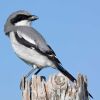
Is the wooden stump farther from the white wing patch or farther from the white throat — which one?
the white throat

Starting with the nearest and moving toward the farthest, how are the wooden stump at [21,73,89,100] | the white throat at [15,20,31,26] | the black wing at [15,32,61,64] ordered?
1. the wooden stump at [21,73,89,100]
2. the black wing at [15,32,61,64]
3. the white throat at [15,20,31,26]

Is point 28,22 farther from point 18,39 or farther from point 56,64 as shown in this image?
point 56,64

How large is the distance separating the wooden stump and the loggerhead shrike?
218 centimetres

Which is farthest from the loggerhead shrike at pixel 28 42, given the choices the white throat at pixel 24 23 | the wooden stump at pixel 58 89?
the wooden stump at pixel 58 89

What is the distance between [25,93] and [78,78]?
2.60 feet

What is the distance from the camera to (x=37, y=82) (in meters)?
6.48

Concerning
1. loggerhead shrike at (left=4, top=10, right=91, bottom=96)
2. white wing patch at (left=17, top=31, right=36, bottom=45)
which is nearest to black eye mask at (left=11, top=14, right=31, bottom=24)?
loggerhead shrike at (left=4, top=10, right=91, bottom=96)

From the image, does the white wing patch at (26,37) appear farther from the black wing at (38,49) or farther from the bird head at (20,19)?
the bird head at (20,19)

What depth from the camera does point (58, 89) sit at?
20.5 feet

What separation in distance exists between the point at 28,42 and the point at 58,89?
11.8 feet

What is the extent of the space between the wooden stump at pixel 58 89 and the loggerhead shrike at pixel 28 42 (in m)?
2.18

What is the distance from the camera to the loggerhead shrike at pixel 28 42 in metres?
9.12

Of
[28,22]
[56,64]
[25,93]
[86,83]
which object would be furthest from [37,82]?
[28,22]

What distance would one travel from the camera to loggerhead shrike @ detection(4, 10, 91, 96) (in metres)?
9.12
